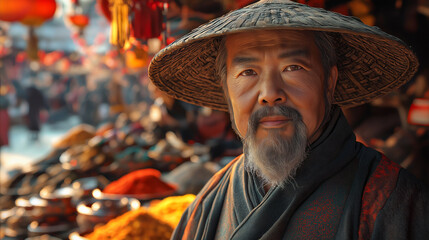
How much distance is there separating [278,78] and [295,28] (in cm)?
15

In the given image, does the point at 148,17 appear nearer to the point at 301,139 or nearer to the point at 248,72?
the point at 248,72

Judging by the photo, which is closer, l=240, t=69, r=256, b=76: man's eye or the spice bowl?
l=240, t=69, r=256, b=76: man's eye

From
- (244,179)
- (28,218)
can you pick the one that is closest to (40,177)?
(28,218)

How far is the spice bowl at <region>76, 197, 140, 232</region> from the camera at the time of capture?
7.00 feet

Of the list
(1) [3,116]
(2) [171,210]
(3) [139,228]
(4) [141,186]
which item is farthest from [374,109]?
(1) [3,116]

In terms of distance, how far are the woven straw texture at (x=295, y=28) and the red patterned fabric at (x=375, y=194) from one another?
31 cm

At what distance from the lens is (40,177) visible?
4039 millimetres

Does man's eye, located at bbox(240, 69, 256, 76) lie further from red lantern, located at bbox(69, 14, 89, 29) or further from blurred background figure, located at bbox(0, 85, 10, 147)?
blurred background figure, located at bbox(0, 85, 10, 147)

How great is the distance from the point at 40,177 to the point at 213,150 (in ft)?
5.49

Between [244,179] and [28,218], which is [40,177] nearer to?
[28,218]

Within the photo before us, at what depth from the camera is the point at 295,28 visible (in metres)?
0.95

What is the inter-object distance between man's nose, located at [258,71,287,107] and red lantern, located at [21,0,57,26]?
10.2 ft

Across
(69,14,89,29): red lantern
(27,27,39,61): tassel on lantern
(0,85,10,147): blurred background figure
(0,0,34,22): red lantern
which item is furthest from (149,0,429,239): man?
(0,85,10,147): blurred background figure

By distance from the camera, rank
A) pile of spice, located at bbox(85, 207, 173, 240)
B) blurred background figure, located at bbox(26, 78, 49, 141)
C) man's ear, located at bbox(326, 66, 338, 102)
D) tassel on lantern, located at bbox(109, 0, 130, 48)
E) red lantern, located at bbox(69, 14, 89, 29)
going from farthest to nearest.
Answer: blurred background figure, located at bbox(26, 78, 49, 141) → red lantern, located at bbox(69, 14, 89, 29) → tassel on lantern, located at bbox(109, 0, 130, 48) → pile of spice, located at bbox(85, 207, 173, 240) → man's ear, located at bbox(326, 66, 338, 102)
